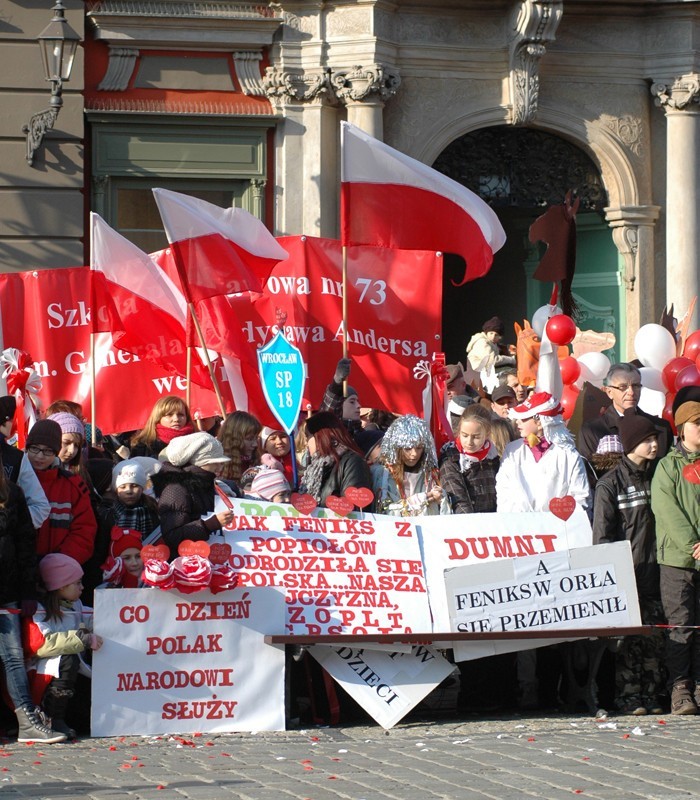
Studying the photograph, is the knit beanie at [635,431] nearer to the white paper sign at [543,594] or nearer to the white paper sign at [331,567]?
the white paper sign at [543,594]

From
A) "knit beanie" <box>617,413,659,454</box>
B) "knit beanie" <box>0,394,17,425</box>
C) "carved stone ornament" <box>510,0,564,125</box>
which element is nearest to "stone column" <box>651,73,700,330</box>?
"carved stone ornament" <box>510,0,564,125</box>

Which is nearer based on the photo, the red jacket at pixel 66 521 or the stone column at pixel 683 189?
the red jacket at pixel 66 521

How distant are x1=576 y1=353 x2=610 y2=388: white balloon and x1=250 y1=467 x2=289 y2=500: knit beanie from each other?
3.93 m

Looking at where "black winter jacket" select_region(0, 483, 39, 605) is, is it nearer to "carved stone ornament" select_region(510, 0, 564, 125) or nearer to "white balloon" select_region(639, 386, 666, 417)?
"white balloon" select_region(639, 386, 666, 417)

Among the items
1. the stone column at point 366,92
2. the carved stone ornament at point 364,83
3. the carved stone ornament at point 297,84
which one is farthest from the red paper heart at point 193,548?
the carved stone ornament at point 297,84

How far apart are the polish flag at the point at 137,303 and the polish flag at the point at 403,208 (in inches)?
47.5

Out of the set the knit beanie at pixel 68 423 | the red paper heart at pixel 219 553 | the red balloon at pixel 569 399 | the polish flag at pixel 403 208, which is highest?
the polish flag at pixel 403 208

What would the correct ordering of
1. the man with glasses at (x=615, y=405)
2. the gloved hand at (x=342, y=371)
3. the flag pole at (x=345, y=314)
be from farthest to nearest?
the flag pole at (x=345, y=314) → the gloved hand at (x=342, y=371) → the man with glasses at (x=615, y=405)

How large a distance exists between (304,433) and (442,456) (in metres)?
1.08

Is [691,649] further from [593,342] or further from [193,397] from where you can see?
[593,342]

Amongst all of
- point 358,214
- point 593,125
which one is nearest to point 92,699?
point 358,214

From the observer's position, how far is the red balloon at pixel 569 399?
12102mm

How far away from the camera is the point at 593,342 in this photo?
13891mm

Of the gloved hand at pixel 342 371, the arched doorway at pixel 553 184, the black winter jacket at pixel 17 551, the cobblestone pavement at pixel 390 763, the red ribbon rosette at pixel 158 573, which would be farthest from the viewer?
the arched doorway at pixel 553 184
